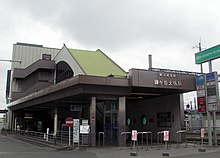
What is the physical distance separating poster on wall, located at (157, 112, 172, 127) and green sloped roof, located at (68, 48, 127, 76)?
18.3 ft

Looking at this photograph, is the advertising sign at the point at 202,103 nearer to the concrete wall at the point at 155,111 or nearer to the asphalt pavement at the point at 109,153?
the concrete wall at the point at 155,111

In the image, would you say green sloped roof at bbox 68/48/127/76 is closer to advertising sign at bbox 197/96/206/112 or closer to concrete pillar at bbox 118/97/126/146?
concrete pillar at bbox 118/97/126/146

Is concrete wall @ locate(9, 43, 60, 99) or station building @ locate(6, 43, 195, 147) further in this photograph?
concrete wall @ locate(9, 43, 60, 99)

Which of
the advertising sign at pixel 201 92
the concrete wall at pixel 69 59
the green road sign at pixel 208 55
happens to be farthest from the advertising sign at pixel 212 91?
the concrete wall at pixel 69 59

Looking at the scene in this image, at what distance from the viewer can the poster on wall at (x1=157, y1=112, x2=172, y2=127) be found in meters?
26.0

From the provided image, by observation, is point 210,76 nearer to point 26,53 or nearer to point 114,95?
point 114,95

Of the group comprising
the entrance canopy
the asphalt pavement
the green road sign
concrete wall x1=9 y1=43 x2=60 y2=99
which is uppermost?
concrete wall x1=9 y1=43 x2=60 y2=99

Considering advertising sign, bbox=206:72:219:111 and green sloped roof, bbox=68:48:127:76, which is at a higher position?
green sloped roof, bbox=68:48:127:76

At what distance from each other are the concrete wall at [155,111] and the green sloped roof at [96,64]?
14.2ft

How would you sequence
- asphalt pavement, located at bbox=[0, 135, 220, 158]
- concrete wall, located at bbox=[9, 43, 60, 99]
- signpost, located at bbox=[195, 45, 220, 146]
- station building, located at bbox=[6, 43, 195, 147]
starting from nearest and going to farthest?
1. asphalt pavement, located at bbox=[0, 135, 220, 158]
2. station building, located at bbox=[6, 43, 195, 147]
3. signpost, located at bbox=[195, 45, 220, 146]
4. concrete wall, located at bbox=[9, 43, 60, 99]

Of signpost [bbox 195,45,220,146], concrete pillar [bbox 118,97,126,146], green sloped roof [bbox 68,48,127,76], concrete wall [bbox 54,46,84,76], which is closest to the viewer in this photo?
concrete pillar [bbox 118,97,126,146]

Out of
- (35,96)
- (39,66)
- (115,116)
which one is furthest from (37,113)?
(115,116)

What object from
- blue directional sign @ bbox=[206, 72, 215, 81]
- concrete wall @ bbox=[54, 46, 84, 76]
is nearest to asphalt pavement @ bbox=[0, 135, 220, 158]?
blue directional sign @ bbox=[206, 72, 215, 81]

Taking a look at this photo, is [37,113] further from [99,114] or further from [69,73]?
[99,114]
